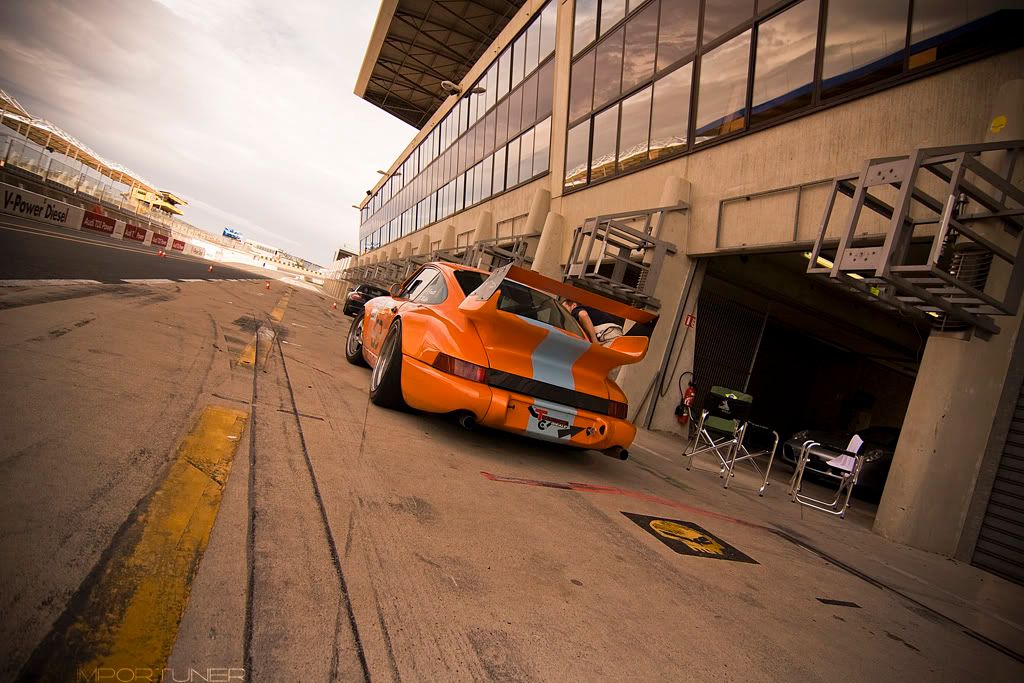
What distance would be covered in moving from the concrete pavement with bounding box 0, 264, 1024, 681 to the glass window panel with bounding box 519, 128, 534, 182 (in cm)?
1426

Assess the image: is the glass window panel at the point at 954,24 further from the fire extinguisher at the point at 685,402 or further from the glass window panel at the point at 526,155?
the glass window panel at the point at 526,155

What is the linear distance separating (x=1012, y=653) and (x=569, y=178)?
515 inches

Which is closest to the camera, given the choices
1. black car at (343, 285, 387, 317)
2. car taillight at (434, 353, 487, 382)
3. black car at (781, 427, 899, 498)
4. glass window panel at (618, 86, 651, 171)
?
car taillight at (434, 353, 487, 382)

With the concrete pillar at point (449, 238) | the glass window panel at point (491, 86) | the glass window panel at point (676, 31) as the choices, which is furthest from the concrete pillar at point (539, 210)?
the concrete pillar at point (449, 238)

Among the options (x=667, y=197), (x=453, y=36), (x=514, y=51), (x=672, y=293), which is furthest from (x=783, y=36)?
(x=453, y=36)

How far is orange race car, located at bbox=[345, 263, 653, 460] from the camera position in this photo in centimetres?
382

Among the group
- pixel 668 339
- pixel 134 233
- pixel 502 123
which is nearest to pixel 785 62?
pixel 668 339

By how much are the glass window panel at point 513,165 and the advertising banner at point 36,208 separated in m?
14.9

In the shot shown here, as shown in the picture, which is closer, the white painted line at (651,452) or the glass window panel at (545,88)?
the white painted line at (651,452)

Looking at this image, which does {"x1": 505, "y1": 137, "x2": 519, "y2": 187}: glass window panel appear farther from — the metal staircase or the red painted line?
the red painted line

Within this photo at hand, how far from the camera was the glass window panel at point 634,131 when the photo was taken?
1116cm

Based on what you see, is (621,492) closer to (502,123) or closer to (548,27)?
(548,27)

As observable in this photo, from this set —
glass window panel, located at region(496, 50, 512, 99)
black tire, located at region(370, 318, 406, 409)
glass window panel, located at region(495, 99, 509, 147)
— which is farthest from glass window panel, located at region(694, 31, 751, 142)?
glass window panel, located at region(496, 50, 512, 99)

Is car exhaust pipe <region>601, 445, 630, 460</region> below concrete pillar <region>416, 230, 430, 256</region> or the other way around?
below
